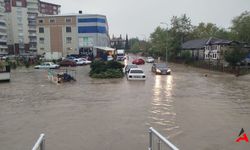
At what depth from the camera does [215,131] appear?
11.4 meters

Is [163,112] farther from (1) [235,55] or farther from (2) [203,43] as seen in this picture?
(2) [203,43]

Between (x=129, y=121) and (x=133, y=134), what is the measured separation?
206 centimetres

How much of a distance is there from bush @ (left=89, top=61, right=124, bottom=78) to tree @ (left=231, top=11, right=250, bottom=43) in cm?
5358

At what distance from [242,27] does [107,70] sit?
56.7m

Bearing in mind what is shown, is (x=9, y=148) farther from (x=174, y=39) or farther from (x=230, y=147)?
(x=174, y=39)

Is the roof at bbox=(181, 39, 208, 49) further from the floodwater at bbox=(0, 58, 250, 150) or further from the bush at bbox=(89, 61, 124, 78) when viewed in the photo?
the floodwater at bbox=(0, 58, 250, 150)

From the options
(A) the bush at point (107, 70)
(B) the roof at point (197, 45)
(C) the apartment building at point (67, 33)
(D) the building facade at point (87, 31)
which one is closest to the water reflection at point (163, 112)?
(A) the bush at point (107, 70)

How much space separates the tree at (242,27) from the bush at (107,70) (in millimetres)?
53582

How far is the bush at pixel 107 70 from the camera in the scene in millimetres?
33688

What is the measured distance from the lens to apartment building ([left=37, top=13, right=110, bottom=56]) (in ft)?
271

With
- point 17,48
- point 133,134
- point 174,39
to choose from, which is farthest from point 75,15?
point 133,134

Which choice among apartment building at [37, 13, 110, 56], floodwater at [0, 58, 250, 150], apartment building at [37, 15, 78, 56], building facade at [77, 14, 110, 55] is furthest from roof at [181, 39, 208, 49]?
floodwater at [0, 58, 250, 150]

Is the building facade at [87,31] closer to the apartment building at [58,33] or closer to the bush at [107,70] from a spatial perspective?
the apartment building at [58,33]

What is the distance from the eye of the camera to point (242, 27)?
260ft
